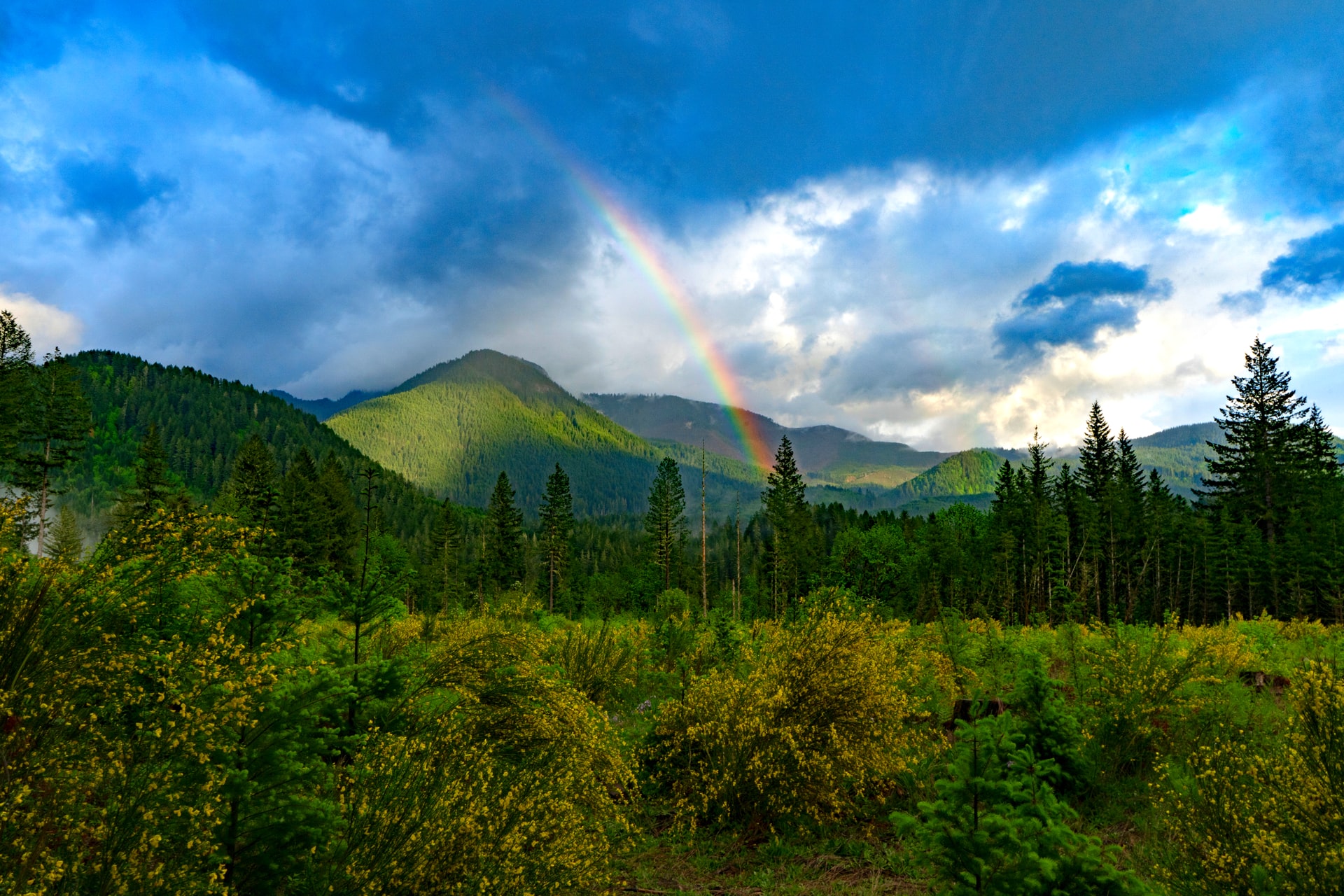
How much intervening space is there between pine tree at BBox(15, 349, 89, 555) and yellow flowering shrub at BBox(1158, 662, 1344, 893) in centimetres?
5562

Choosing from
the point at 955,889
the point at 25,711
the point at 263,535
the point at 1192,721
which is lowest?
the point at 1192,721

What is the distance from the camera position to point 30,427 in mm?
40094

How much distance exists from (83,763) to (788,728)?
7.40 meters

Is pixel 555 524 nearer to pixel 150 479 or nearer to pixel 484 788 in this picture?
pixel 150 479

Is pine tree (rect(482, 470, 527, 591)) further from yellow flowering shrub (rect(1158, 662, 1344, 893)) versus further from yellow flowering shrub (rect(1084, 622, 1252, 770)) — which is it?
yellow flowering shrub (rect(1158, 662, 1344, 893))

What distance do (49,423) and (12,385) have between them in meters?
7.87

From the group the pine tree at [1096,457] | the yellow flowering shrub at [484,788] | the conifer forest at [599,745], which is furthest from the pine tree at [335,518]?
the pine tree at [1096,457]

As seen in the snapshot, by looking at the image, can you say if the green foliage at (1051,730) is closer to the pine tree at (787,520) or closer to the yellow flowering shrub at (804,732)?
the yellow flowering shrub at (804,732)

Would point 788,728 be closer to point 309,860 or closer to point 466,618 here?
point 309,860

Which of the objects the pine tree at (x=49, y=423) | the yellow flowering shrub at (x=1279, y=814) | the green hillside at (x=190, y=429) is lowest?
the yellow flowering shrub at (x=1279, y=814)

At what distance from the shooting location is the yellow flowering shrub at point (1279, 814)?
12.6ft

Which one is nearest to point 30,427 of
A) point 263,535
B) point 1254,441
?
point 263,535

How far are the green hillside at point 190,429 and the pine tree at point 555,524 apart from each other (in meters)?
71.7

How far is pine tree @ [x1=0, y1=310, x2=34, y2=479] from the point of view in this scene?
3381 cm
